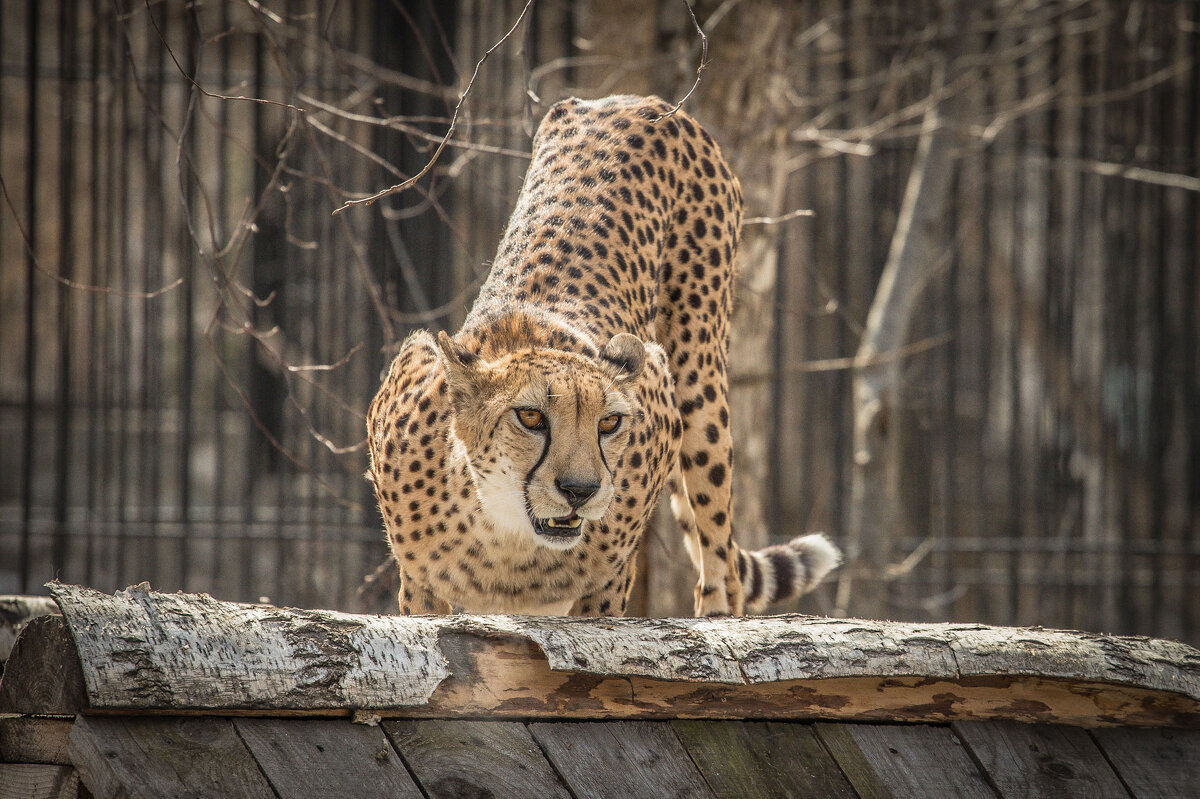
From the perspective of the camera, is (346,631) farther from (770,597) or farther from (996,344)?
(996,344)

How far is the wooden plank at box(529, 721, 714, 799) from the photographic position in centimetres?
Result: 204

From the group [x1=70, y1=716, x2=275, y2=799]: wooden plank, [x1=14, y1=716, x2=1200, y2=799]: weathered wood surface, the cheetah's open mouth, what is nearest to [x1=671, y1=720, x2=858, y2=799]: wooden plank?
[x1=14, y1=716, x2=1200, y2=799]: weathered wood surface

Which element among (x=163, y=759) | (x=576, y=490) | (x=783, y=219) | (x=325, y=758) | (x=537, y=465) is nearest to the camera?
(x=163, y=759)

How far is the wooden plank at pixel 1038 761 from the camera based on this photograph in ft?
7.48

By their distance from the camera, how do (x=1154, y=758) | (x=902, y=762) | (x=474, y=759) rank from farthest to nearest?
(x=1154, y=758) → (x=902, y=762) → (x=474, y=759)

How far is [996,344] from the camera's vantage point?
10.6 m

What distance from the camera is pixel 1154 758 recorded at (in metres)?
2.41

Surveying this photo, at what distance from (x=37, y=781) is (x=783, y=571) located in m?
2.75

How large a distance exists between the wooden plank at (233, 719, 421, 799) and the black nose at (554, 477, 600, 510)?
1017 millimetres

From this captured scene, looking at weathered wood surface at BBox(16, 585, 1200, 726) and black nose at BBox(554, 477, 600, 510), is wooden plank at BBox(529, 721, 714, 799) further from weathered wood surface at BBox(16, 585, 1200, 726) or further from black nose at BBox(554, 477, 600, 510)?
black nose at BBox(554, 477, 600, 510)

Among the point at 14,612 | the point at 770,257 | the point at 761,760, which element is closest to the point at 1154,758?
the point at 761,760

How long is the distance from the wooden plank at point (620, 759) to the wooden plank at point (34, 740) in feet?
2.36

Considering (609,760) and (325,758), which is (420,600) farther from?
(325,758)

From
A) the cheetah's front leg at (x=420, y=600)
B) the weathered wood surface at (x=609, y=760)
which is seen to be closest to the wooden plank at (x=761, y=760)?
the weathered wood surface at (x=609, y=760)
